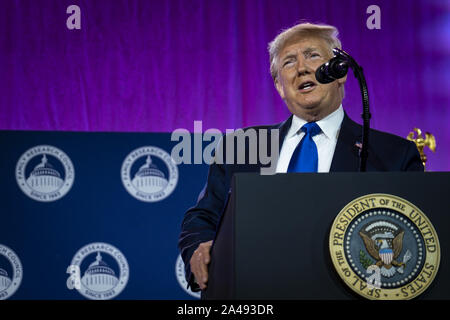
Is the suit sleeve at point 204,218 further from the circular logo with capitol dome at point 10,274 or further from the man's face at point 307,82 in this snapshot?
the circular logo with capitol dome at point 10,274

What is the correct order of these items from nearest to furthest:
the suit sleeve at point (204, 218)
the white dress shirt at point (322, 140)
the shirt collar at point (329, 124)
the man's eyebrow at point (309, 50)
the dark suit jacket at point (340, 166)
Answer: the suit sleeve at point (204, 218) → the dark suit jacket at point (340, 166) → the white dress shirt at point (322, 140) → the shirt collar at point (329, 124) → the man's eyebrow at point (309, 50)

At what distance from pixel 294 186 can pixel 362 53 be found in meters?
2.90

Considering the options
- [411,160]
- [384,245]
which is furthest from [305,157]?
[384,245]

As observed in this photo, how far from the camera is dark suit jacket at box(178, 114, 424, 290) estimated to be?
1.52 m

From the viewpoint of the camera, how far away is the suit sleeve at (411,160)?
1592 mm

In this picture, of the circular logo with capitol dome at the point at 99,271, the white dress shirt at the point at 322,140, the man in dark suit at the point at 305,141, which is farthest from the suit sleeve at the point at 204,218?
the circular logo with capitol dome at the point at 99,271

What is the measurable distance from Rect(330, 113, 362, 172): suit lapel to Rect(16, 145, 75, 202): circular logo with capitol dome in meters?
1.57

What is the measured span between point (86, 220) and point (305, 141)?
1494 mm

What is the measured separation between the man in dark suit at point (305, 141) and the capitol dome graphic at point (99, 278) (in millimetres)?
1183

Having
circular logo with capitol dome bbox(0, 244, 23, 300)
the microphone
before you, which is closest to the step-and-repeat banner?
circular logo with capitol dome bbox(0, 244, 23, 300)

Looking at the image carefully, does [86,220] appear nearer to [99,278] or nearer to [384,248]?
[99,278]

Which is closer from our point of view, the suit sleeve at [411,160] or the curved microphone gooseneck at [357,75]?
the curved microphone gooseneck at [357,75]
